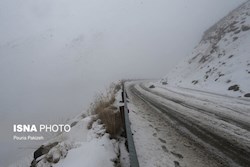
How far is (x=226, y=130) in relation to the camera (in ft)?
15.9

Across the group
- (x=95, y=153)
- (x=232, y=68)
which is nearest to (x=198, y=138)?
(x=95, y=153)

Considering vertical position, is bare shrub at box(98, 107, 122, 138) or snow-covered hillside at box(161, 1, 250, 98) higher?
snow-covered hillside at box(161, 1, 250, 98)

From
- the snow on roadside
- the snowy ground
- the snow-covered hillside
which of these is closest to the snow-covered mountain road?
the snow on roadside

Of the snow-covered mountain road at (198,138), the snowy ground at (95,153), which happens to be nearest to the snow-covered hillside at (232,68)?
the snow-covered mountain road at (198,138)

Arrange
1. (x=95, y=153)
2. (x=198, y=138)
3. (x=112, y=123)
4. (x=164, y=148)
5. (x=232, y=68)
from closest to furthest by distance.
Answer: (x=95, y=153), (x=164, y=148), (x=198, y=138), (x=112, y=123), (x=232, y=68)

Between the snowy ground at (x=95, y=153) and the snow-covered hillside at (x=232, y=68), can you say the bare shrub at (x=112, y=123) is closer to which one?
the snowy ground at (x=95, y=153)

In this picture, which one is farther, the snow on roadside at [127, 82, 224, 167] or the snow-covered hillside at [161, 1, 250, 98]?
the snow-covered hillside at [161, 1, 250, 98]

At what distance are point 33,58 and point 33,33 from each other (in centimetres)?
2252

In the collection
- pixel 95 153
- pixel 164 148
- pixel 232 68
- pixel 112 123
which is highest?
pixel 232 68

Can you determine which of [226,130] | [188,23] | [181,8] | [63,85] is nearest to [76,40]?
[63,85]

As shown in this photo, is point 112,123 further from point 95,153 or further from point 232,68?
point 232,68

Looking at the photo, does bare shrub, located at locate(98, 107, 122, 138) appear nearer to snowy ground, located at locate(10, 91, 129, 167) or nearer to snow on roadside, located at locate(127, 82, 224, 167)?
snowy ground, located at locate(10, 91, 129, 167)

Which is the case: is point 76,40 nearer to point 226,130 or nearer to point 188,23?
point 188,23

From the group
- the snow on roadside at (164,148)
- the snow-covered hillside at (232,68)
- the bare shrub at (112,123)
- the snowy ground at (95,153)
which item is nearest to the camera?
the snow on roadside at (164,148)
